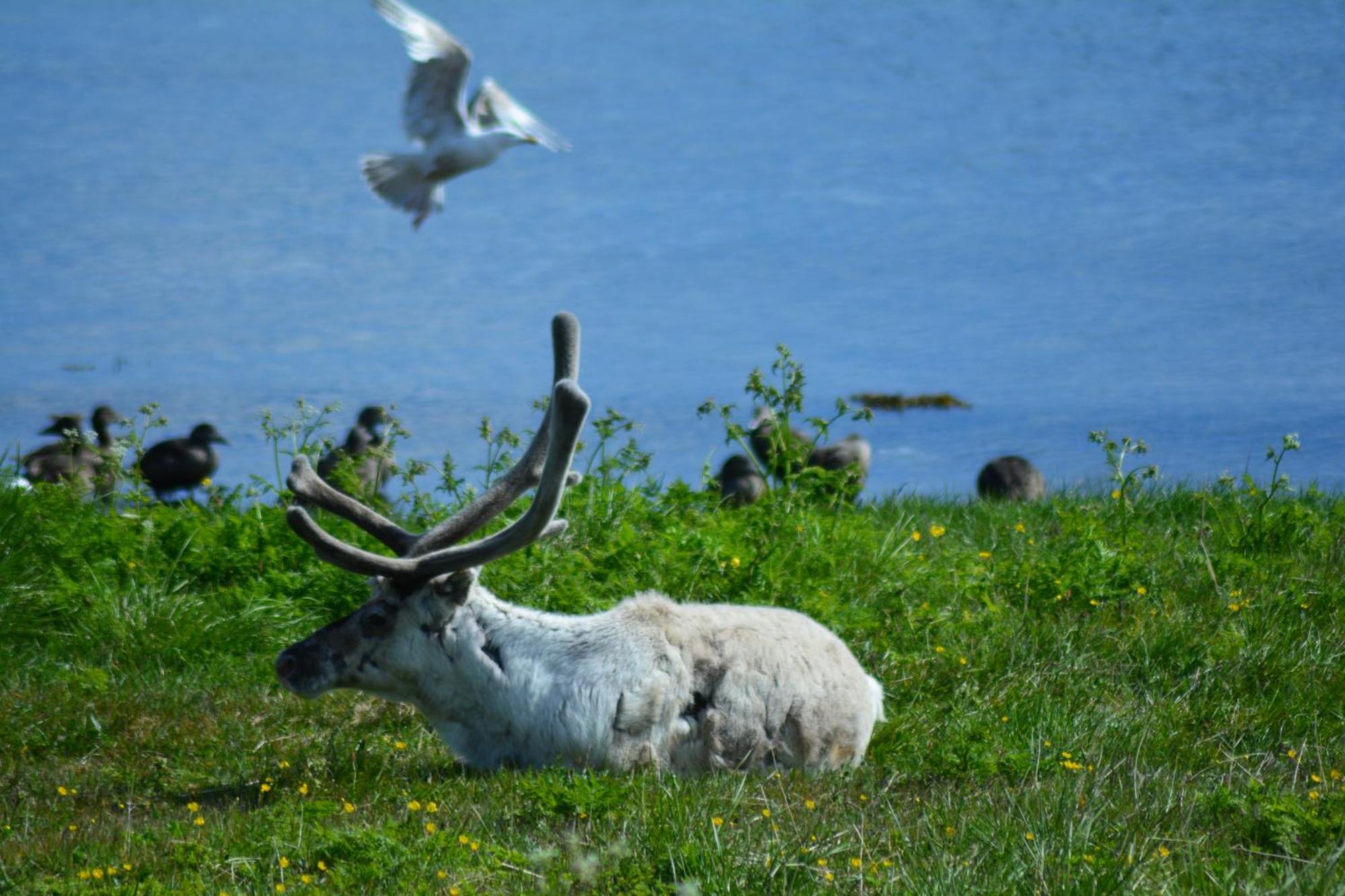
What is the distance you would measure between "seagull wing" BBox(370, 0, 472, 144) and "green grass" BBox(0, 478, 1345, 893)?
2896 millimetres

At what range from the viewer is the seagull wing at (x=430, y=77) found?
9.87m

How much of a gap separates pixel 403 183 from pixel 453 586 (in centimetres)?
550

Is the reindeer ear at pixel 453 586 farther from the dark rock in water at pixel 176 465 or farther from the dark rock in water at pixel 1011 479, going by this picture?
the dark rock in water at pixel 176 465

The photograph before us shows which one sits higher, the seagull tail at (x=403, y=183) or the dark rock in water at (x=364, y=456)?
the seagull tail at (x=403, y=183)

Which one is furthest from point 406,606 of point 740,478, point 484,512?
point 740,478

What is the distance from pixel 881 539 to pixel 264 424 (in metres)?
3.55

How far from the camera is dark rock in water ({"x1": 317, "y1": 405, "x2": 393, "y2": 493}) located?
30.2 feet

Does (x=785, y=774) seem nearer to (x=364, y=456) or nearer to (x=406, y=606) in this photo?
(x=406, y=606)

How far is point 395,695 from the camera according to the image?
19.2ft

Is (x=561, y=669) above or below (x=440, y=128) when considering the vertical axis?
below

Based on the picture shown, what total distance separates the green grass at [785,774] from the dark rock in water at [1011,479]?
4686 mm

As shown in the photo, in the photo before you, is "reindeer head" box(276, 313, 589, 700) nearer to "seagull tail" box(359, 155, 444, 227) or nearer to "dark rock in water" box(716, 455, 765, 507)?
"seagull tail" box(359, 155, 444, 227)

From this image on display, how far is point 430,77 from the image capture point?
33.4 ft

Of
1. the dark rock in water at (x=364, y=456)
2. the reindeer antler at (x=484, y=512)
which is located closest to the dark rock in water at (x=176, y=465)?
the dark rock in water at (x=364, y=456)
